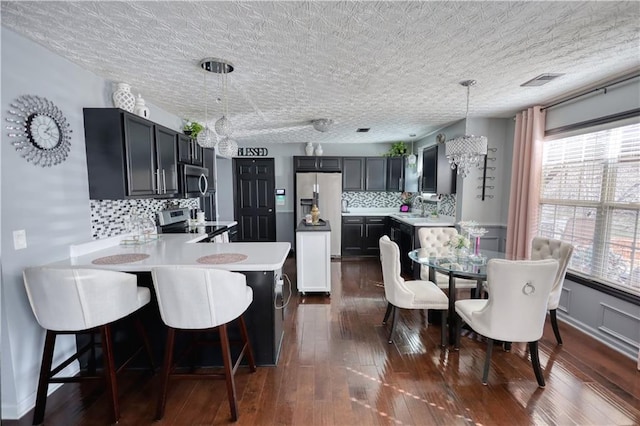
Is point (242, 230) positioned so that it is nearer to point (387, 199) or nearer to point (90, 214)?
point (387, 199)

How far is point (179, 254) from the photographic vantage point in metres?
2.28

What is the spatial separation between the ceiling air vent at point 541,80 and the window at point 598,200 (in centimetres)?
77

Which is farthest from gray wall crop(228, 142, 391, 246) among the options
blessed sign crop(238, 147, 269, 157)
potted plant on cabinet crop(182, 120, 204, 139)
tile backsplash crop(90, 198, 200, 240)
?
tile backsplash crop(90, 198, 200, 240)

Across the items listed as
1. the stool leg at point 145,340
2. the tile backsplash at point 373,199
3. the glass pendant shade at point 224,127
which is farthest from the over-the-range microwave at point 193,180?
the tile backsplash at point 373,199

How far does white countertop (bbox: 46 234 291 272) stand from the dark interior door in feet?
10.9

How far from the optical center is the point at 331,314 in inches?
127

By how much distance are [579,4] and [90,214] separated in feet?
11.8

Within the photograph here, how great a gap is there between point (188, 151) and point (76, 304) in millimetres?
2351

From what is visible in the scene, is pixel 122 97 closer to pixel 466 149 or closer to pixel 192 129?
pixel 192 129

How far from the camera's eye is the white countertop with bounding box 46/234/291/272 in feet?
6.40

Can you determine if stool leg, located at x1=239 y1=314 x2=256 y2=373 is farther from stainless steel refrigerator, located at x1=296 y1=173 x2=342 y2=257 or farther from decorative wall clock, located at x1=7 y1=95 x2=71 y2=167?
stainless steel refrigerator, located at x1=296 y1=173 x2=342 y2=257

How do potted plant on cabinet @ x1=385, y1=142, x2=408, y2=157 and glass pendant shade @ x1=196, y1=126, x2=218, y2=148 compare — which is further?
potted plant on cabinet @ x1=385, y1=142, x2=408, y2=157

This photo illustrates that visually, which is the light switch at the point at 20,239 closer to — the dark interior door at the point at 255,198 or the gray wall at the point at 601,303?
the dark interior door at the point at 255,198

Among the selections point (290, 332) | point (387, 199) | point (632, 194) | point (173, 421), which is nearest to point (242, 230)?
point (387, 199)
